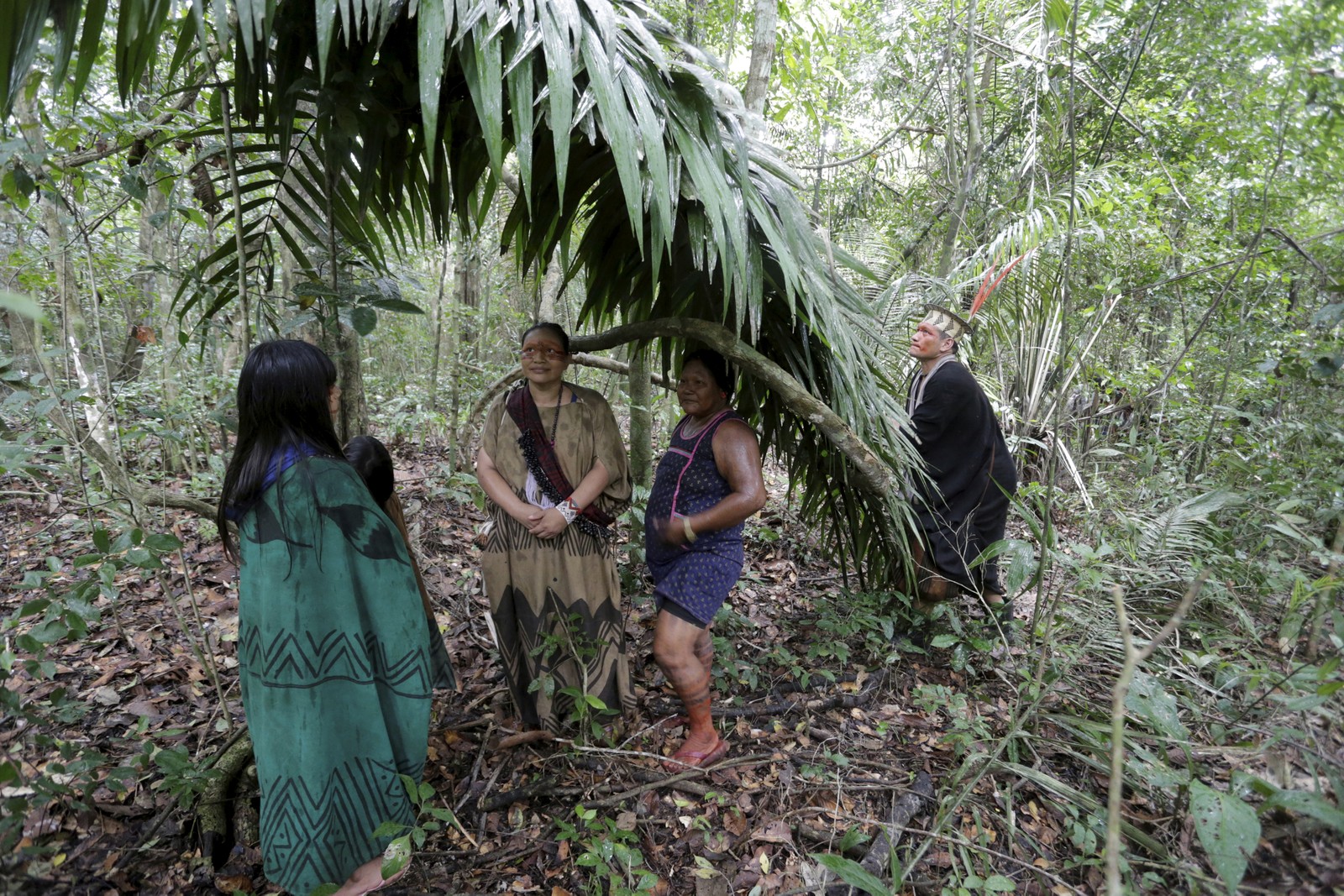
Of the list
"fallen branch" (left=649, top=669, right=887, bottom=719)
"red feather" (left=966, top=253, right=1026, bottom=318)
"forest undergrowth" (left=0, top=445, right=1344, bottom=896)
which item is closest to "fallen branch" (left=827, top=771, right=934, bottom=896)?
"forest undergrowth" (left=0, top=445, right=1344, bottom=896)

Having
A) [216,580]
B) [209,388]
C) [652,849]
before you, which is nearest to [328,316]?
[652,849]

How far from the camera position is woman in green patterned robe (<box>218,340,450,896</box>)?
177 centimetres

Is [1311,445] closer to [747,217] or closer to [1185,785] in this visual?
[1185,785]

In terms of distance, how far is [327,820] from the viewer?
183 cm

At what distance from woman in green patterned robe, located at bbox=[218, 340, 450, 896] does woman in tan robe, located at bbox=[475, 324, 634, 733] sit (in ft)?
2.35

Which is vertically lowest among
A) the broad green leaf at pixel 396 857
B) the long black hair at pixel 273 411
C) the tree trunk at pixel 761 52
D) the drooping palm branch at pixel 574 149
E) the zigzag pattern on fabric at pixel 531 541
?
the broad green leaf at pixel 396 857

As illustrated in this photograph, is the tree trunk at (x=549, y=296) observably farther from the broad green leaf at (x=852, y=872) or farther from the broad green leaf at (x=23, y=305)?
the broad green leaf at (x=23, y=305)

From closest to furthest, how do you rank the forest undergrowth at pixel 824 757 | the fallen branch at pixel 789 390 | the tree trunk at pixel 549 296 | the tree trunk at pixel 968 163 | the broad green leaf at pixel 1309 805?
the broad green leaf at pixel 1309 805 < the forest undergrowth at pixel 824 757 < the fallen branch at pixel 789 390 < the tree trunk at pixel 968 163 < the tree trunk at pixel 549 296

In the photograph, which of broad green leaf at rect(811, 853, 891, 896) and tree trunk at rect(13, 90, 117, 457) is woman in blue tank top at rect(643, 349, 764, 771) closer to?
broad green leaf at rect(811, 853, 891, 896)

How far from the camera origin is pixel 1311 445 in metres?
1.85

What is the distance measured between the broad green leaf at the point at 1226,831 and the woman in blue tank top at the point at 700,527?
4.79 feet

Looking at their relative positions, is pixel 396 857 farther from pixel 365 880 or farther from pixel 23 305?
pixel 23 305

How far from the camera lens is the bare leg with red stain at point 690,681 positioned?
8.28 ft

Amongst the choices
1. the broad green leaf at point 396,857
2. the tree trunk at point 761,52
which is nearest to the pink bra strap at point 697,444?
the broad green leaf at point 396,857
